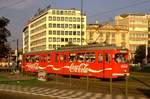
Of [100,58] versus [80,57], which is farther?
[80,57]

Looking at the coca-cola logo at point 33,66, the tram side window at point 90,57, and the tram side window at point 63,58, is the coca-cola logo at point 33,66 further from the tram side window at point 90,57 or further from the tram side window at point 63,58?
the tram side window at point 90,57

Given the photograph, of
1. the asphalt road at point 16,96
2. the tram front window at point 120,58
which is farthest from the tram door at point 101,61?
the asphalt road at point 16,96

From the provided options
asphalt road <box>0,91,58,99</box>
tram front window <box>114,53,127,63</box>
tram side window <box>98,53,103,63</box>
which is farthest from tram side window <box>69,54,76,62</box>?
asphalt road <box>0,91,58,99</box>

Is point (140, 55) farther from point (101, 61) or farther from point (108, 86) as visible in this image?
point (108, 86)

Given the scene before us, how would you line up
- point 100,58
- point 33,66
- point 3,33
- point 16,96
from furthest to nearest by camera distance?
point 3,33
point 33,66
point 100,58
point 16,96

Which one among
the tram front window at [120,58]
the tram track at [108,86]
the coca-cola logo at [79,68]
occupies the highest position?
the tram front window at [120,58]

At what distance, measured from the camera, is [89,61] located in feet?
134

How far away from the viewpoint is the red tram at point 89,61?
37994 millimetres

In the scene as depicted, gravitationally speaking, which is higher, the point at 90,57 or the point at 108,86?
the point at 90,57

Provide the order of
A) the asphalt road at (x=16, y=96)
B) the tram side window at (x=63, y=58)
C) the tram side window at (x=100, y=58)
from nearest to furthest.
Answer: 1. the asphalt road at (x=16, y=96)
2. the tram side window at (x=100, y=58)
3. the tram side window at (x=63, y=58)

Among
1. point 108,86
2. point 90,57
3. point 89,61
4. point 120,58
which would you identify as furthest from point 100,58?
point 108,86

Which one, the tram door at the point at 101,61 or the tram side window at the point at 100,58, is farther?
the tram side window at the point at 100,58

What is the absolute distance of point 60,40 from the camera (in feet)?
594

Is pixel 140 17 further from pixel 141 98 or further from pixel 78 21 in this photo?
pixel 141 98
